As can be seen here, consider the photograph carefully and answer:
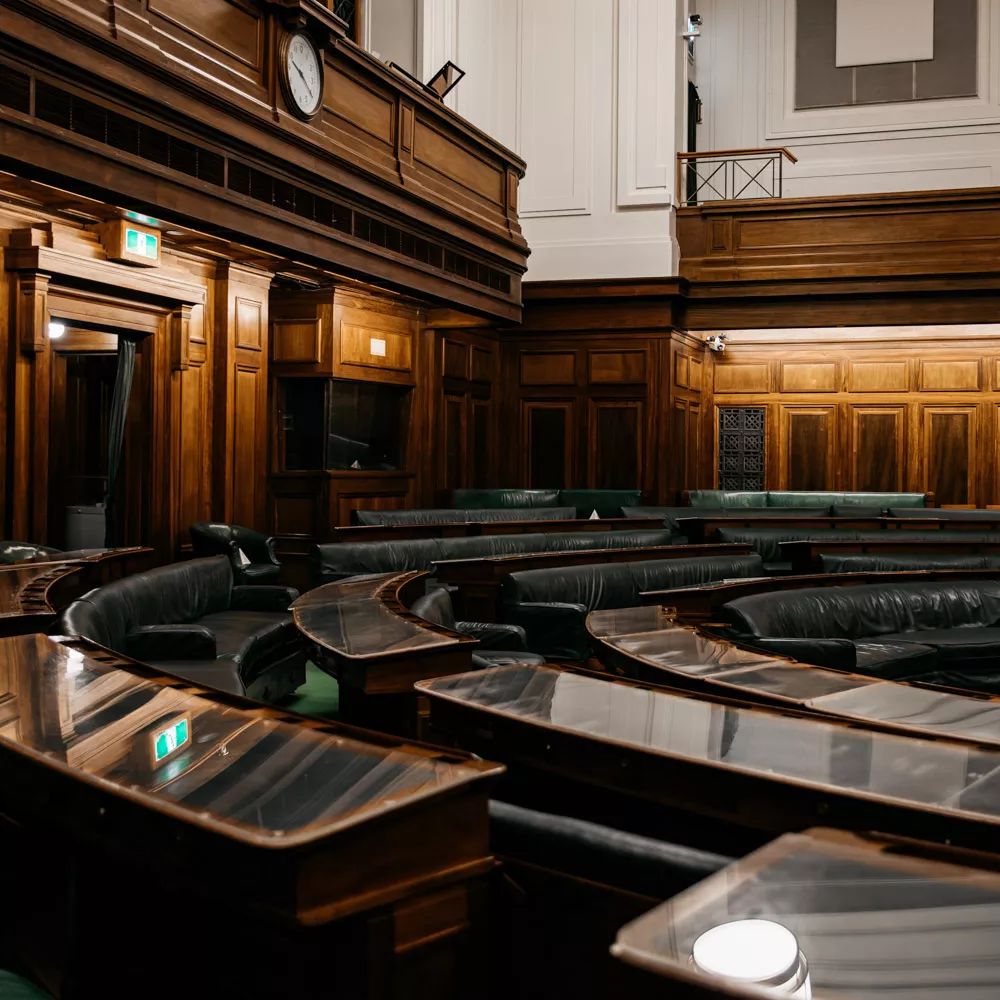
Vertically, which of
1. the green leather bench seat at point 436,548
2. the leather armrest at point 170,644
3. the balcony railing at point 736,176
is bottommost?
the leather armrest at point 170,644

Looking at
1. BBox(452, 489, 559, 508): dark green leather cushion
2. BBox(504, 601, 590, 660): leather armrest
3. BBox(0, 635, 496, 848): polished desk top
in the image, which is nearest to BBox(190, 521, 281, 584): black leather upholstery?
BBox(504, 601, 590, 660): leather armrest

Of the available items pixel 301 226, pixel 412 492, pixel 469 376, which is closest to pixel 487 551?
pixel 301 226

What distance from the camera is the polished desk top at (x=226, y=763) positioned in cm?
106

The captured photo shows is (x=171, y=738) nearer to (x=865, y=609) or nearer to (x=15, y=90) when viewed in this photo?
(x=15, y=90)

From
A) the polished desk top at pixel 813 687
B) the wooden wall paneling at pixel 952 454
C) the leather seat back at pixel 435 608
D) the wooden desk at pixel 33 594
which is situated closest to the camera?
the polished desk top at pixel 813 687

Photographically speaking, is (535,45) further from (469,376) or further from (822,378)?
(822,378)

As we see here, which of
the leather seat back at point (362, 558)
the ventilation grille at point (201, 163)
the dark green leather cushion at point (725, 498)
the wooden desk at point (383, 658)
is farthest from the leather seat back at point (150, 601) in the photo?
the dark green leather cushion at point (725, 498)

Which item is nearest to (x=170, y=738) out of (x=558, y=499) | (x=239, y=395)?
(x=239, y=395)

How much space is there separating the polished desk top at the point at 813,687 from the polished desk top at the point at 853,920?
0.61m

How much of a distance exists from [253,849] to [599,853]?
40 cm

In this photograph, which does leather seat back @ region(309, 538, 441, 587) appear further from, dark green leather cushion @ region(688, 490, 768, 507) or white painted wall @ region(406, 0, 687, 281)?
white painted wall @ region(406, 0, 687, 281)

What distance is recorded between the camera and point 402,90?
7211 millimetres

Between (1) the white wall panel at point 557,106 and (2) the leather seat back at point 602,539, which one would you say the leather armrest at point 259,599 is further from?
(1) the white wall panel at point 557,106

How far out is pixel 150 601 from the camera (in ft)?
15.4
